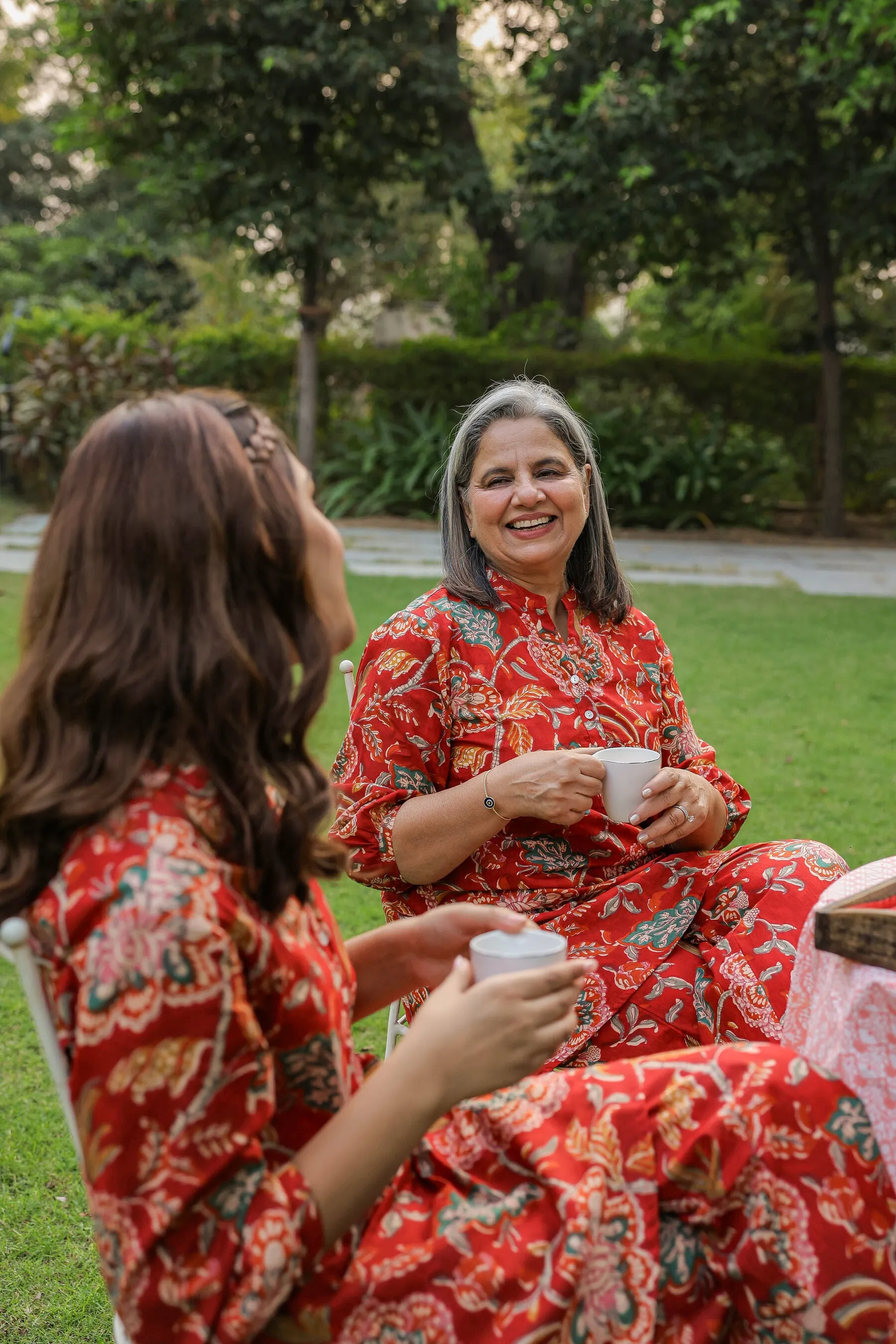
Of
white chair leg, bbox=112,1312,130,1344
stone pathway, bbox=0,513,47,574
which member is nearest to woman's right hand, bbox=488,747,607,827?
white chair leg, bbox=112,1312,130,1344

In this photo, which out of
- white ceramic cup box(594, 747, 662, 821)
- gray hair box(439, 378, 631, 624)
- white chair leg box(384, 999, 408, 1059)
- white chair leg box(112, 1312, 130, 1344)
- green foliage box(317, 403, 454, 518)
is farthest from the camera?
green foliage box(317, 403, 454, 518)

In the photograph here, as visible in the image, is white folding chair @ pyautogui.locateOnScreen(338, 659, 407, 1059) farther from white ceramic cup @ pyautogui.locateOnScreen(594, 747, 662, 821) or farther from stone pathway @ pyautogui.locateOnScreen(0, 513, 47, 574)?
stone pathway @ pyautogui.locateOnScreen(0, 513, 47, 574)

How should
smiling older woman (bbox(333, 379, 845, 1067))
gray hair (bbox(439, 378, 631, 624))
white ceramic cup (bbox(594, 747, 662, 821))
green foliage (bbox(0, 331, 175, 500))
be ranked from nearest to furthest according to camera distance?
1. white ceramic cup (bbox(594, 747, 662, 821))
2. smiling older woman (bbox(333, 379, 845, 1067))
3. gray hair (bbox(439, 378, 631, 624))
4. green foliage (bbox(0, 331, 175, 500))

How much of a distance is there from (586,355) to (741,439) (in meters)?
2.14

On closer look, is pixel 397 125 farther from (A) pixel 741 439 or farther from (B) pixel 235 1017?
(B) pixel 235 1017

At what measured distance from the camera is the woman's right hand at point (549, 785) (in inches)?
84.9

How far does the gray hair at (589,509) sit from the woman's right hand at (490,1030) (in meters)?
1.38

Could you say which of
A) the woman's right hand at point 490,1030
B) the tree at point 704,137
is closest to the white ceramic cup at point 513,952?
the woman's right hand at point 490,1030

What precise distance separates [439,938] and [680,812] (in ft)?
2.66

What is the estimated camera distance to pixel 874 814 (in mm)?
4992

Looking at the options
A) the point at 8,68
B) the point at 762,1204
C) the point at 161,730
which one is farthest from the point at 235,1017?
the point at 8,68

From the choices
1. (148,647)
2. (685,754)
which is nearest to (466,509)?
(685,754)

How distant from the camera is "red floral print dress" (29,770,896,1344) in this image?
1.10 meters

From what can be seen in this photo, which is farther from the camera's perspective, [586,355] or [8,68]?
[8,68]
